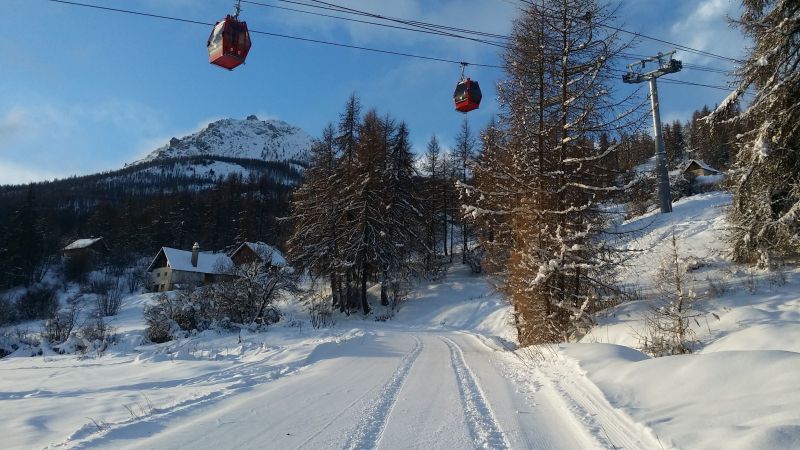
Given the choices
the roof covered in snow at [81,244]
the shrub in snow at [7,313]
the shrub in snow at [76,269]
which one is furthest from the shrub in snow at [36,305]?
the roof covered in snow at [81,244]

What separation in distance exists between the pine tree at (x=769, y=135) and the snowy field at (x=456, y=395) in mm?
1072

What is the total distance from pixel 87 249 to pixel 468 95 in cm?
8258

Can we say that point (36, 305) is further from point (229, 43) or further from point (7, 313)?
point (229, 43)

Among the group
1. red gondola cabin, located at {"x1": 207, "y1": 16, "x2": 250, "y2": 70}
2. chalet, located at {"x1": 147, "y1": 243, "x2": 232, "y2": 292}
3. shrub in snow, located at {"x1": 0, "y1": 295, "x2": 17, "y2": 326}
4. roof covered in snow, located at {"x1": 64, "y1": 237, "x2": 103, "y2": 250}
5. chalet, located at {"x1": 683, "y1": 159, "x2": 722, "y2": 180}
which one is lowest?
shrub in snow, located at {"x1": 0, "y1": 295, "x2": 17, "y2": 326}

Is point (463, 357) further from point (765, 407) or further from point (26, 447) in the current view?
point (26, 447)

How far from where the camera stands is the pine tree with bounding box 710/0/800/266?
1110 cm

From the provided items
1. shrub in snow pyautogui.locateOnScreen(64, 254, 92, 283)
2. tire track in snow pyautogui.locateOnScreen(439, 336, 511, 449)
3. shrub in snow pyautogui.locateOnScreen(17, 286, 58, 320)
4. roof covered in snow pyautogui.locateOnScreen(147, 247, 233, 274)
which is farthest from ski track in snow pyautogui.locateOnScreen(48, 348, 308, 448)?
shrub in snow pyautogui.locateOnScreen(64, 254, 92, 283)

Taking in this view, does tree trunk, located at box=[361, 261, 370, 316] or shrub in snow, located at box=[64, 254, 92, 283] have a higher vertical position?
shrub in snow, located at box=[64, 254, 92, 283]

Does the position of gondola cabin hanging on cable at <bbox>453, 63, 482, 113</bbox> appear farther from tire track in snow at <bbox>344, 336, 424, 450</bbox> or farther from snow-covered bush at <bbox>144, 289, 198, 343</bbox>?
snow-covered bush at <bbox>144, 289, 198, 343</bbox>

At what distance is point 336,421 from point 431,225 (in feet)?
119

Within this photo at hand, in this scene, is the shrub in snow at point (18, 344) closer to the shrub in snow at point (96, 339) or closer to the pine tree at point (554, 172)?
the shrub in snow at point (96, 339)

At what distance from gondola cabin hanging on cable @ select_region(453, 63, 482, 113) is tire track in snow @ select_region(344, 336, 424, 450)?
679 cm

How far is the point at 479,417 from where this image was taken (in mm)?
5516

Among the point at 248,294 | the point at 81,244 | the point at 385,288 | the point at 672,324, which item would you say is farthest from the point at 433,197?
the point at 81,244
